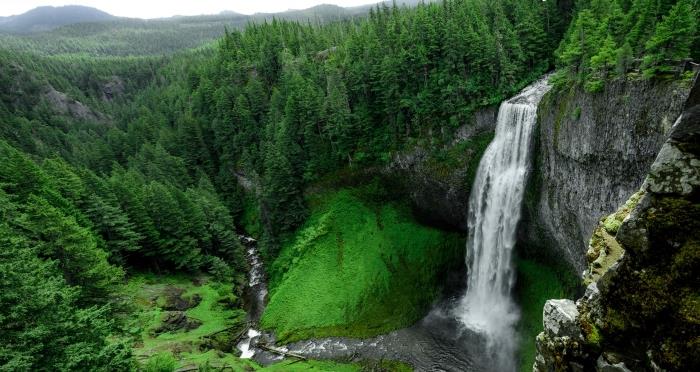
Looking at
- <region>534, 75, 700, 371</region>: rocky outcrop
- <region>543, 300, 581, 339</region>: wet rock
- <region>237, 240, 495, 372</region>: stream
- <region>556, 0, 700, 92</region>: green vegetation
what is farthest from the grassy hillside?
<region>556, 0, 700, 92</region>: green vegetation

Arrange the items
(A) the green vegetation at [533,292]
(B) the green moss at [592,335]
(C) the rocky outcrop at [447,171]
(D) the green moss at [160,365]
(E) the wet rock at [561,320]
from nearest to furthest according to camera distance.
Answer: (B) the green moss at [592,335], (E) the wet rock at [561,320], (D) the green moss at [160,365], (A) the green vegetation at [533,292], (C) the rocky outcrop at [447,171]

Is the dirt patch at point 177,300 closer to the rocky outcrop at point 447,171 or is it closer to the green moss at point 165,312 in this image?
the green moss at point 165,312

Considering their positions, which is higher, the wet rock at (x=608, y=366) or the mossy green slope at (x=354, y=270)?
the wet rock at (x=608, y=366)

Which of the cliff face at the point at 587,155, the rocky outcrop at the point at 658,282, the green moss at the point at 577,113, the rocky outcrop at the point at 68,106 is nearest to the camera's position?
the rocky outcrop at the point at 658,282

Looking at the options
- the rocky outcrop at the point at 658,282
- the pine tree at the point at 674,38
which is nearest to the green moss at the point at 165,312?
the rocky outcrop at the point at 658,282

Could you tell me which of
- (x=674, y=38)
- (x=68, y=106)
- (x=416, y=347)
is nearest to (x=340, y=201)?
(x=416, y=347)

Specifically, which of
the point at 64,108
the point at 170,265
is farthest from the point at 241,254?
the point at 64,108

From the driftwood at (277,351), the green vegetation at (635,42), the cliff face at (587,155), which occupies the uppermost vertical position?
the green vegetation at (635,42)

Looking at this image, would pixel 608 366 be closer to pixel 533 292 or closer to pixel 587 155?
pixel 587 155
